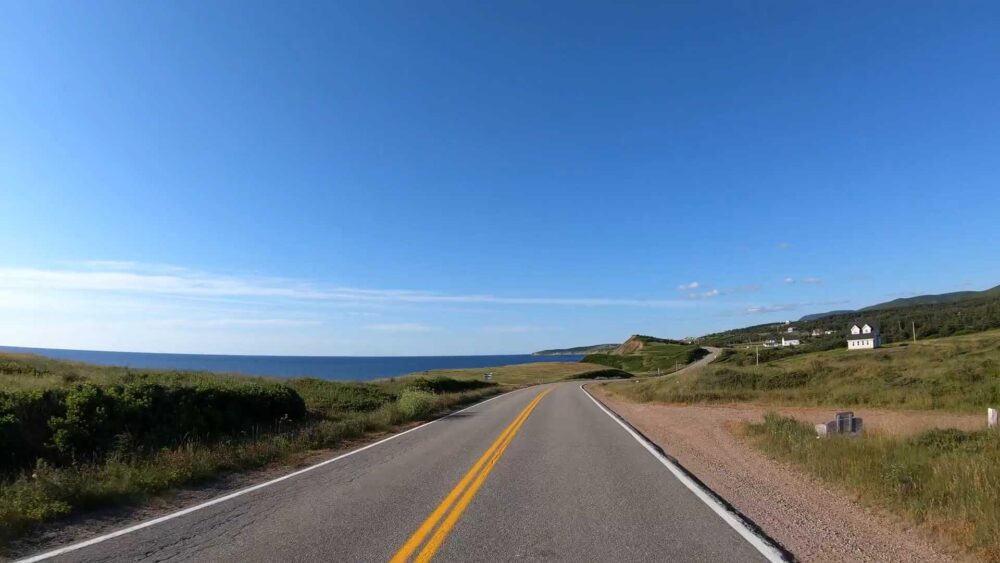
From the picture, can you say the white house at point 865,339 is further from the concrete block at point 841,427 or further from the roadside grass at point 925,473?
the roadside grass at point 925,473

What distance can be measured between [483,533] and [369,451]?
25.8 feet

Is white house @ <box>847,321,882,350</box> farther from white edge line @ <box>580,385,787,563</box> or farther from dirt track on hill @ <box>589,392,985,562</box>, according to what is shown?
white edge line @ <box>580,385,787,563</box>

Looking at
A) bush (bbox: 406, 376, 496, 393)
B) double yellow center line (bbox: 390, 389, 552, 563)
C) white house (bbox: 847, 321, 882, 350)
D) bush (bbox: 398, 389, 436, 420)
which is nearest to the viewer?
double yellow center line (bbox: 390, 389, 552, 563)

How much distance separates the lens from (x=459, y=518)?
687 centimetres

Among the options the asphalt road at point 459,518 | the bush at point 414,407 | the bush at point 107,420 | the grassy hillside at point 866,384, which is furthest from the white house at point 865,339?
the bush at point 107,420

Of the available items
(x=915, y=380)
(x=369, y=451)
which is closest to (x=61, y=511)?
(x=369, y=451)

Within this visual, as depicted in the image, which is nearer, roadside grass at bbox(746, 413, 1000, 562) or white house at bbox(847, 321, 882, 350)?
roadside grass at bbox(746, 413, 1000, 562)

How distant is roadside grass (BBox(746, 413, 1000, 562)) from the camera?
6172 millimetres

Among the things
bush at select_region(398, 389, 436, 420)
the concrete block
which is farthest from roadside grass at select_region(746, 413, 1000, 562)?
bush at select_region(398, 389, 436, 420)

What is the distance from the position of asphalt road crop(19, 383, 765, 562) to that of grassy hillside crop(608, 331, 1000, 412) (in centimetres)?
2195

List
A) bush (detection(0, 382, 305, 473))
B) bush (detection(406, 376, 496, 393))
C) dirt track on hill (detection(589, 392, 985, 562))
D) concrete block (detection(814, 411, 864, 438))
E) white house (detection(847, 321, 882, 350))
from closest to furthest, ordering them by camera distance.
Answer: dirt track on hill (detection(589, 392, 985, 562)), bush (detection(0, 382, 305, 473)), concrete block (detection(814, 411, 864, 438)), bush (detection(406, 376, 496, 393)), white house (detection(847, 321, 882, 350))

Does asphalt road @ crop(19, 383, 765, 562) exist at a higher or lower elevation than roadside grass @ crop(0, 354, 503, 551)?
lower

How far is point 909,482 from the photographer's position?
7.88 m

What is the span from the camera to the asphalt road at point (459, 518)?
5645mm
